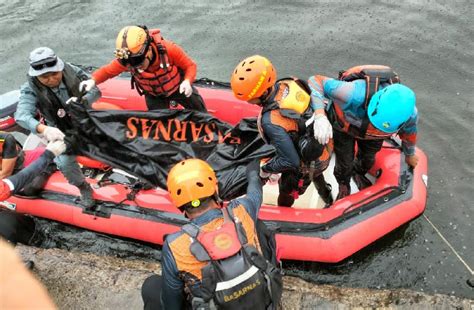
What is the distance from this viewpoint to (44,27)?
356 inches

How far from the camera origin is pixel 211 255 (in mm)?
2684

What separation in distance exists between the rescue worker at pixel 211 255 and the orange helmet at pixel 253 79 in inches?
37.7

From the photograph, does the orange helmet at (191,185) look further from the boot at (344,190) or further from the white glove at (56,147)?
the boot at (344,190)

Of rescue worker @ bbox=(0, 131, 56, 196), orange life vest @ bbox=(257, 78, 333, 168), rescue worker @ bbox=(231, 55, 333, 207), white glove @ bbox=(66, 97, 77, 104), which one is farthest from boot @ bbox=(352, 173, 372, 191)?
rescue worker @ bbox=(0, 131, 56, 196)

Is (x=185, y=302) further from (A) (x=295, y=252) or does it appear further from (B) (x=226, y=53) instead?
(B) (x=226, y=53)

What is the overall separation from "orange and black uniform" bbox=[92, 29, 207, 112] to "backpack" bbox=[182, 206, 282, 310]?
2326 mm

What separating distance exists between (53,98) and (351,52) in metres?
4.94

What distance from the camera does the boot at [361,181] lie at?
197 inches

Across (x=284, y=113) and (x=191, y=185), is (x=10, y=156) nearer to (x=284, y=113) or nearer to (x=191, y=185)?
(x=191, y=185)

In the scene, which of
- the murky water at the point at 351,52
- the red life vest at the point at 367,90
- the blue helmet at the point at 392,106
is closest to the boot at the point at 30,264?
the murky water at the point at 351,52

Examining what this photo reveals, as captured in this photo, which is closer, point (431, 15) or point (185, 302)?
point (185, 302)

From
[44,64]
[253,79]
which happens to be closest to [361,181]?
[253,79]

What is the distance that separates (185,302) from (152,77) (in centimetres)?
242

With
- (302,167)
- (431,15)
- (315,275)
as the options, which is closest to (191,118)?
(302,167)
